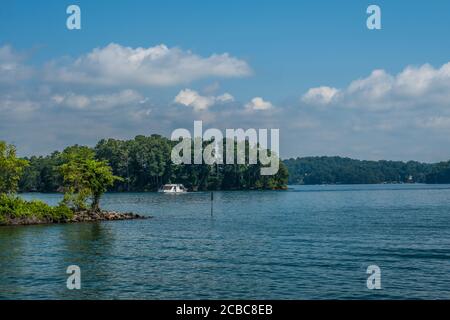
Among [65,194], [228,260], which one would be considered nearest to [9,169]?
[65,194]

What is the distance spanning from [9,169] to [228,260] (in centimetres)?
4454

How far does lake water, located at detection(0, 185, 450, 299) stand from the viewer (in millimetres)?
32938

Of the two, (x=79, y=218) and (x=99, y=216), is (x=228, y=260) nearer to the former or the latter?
(x=79, y=218)

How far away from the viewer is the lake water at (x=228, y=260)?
108ft

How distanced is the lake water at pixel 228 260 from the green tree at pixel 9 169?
947 cm

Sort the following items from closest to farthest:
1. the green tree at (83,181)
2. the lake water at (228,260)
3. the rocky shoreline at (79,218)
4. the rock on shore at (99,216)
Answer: the lake water at (228,260)
the rocky shoreline at (79,218)
the rock on shore at (99,216)
the green tree at (83,181)

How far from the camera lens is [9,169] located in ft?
249

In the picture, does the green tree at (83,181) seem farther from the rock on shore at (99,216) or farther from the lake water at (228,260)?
the lake water at (228,260)

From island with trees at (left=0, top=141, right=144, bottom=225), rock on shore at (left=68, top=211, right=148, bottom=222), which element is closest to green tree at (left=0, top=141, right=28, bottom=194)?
island with trees at (left=0, top=141, right=144, bottom=225)

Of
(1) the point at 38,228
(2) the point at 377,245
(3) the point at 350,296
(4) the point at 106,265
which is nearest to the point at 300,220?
(2) the point at 377,245

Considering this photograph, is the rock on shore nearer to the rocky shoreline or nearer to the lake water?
the rocky shoreline

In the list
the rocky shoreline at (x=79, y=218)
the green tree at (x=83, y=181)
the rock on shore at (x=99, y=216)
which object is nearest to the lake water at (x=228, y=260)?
the rocky shoreline at (x=79, y=218)

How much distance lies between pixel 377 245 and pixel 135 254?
2303 cm

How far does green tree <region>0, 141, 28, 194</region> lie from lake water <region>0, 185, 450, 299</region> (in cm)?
947
